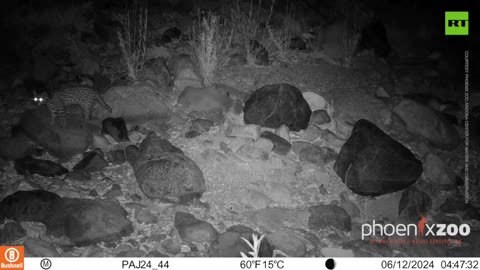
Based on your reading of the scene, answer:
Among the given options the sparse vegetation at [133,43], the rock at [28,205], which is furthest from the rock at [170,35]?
the rock at [28,205]

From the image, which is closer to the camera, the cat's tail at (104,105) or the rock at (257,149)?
the rock at (257,149)

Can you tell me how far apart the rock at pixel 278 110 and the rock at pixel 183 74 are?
2.71ft

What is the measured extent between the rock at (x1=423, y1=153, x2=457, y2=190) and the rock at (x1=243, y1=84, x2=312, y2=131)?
1.16 m

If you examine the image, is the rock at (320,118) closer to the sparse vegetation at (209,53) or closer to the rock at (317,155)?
the rock at (317,155)

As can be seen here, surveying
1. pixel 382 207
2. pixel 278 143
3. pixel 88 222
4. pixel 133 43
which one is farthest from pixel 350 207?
pixel 133 43

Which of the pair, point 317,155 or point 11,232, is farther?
point 317,155

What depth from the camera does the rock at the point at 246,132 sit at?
13.0 feet

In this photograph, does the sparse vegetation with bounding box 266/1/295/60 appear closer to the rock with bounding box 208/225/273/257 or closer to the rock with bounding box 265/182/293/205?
the rock with bounding box 265/182/293/205

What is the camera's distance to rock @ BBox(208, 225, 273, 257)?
2.83m

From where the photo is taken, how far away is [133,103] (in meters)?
4.12

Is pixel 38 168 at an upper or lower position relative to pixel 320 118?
lower

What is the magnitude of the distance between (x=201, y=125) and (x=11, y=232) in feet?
5.93

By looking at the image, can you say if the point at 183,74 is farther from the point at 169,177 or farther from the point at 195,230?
the point at 195,230

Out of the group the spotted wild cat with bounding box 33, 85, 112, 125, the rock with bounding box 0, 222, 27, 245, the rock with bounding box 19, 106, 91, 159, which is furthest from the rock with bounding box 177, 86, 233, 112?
the rock with bounding box 0, 222, 27, 245
